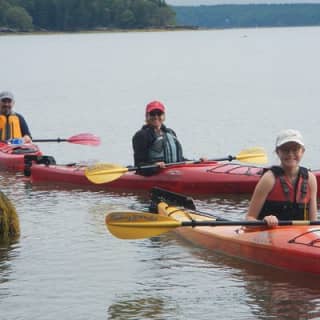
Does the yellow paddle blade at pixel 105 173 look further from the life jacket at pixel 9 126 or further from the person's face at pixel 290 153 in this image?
the person's face at pixel 290 153

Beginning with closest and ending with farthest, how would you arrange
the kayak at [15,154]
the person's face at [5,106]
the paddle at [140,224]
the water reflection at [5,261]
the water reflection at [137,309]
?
the water reflection at [137,309]
the paddle at [140,224]
the water reflection at [5,261]
the kayak at [15,154]
the person's face at [5,106]

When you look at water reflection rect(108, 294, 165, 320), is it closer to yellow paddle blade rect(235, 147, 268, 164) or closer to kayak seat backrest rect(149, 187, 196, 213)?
kayak seat backrest rect(149, 187, 196, 213)

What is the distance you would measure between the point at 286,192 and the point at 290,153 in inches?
15.0

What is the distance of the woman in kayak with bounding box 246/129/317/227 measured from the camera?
28.2ft

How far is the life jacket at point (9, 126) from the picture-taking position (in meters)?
15.6

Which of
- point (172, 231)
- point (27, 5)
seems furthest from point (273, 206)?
point (27, 5)

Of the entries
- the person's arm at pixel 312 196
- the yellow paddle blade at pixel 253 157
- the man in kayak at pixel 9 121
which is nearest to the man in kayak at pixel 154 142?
the yellow paddle blade at pixel 253 157

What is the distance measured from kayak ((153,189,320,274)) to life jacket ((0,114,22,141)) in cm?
600

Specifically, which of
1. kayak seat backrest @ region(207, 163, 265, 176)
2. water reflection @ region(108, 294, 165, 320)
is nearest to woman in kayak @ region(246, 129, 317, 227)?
water reflection @ region(108, 294, 165, 320)

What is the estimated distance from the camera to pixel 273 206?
29.1 feet

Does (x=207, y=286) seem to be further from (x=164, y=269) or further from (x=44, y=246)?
(x=44, y=246)

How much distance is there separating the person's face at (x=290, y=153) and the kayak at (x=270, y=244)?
1.76 ft

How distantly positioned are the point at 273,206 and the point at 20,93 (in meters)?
29.9

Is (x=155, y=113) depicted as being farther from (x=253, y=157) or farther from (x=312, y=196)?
(x=312, y=196)
